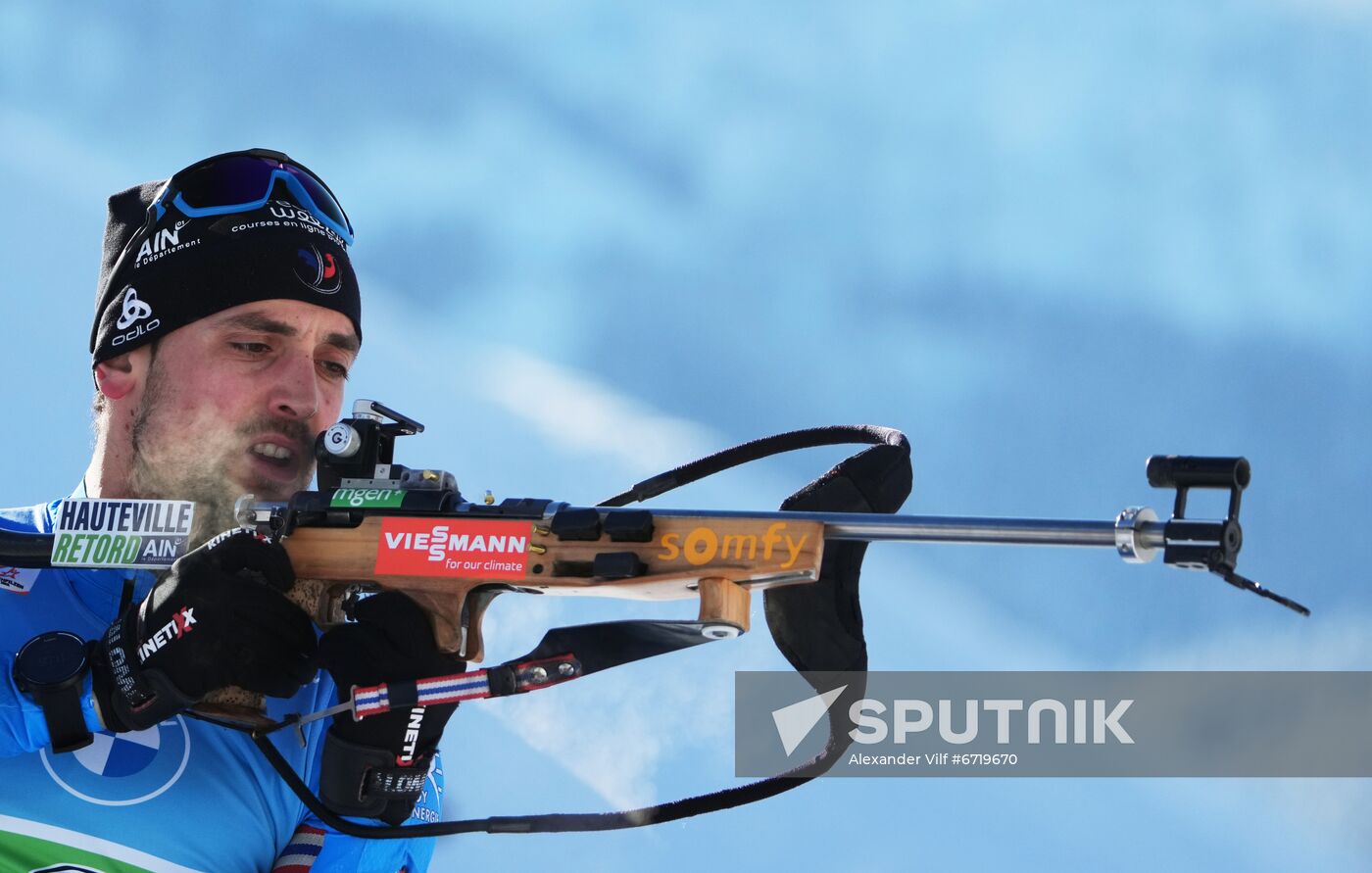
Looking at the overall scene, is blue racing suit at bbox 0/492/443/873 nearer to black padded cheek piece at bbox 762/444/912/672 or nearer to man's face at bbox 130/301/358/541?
man's face at bbox 130/301/358/541

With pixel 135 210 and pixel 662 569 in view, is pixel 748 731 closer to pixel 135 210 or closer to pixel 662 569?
pixel 662 569

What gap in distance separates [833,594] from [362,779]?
4.96ft

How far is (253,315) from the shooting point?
19.9 ft

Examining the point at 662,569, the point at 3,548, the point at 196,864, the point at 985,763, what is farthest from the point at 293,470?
the point at 985,763

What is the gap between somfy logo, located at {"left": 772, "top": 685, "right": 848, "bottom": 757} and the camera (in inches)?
202

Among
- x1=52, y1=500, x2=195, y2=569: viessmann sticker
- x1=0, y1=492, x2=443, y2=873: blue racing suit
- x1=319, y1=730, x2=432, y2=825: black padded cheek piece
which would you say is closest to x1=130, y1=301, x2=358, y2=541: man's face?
x1=52, y1=500, x2=195, y2=569: viessmann sticker

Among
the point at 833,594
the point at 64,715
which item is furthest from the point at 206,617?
the point at 833,594

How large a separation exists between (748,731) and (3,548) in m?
2.48

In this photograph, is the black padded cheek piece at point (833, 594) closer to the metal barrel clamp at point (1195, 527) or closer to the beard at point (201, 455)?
the metal barrel clamp at point (1195, 527)

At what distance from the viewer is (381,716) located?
470 cm

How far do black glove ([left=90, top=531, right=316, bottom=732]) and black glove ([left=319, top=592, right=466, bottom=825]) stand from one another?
17cm

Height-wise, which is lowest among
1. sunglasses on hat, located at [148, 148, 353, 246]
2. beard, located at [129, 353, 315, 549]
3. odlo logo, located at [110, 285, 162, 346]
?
beard, located at [129, 353, 315, 549]

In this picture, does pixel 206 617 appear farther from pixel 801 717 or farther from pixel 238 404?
pixel 801 717

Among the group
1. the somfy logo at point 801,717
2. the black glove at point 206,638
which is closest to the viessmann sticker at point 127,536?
the black glove at point 206,638
